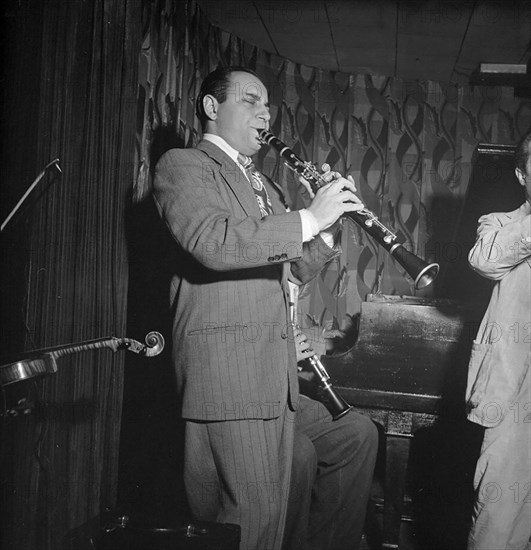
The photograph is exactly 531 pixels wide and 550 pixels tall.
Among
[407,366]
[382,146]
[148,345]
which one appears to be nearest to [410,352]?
[407,366]

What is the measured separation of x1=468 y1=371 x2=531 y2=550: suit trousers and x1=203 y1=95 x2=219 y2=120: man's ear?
1344 mm

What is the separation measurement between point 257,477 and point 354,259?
2457 mm

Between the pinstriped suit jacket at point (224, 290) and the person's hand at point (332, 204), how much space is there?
9 centimetres

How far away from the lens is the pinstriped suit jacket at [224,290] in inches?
61.5

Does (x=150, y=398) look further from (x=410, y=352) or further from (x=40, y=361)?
(x=40, y=361)

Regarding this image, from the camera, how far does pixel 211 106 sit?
196cm

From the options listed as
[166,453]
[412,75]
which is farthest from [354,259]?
[166,453]

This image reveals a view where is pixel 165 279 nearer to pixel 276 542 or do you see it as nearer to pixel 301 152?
pixel 276 542

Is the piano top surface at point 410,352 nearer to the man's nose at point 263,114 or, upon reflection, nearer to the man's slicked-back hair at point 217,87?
the man's nose at point 263,114

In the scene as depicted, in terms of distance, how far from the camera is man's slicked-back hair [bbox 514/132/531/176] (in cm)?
198

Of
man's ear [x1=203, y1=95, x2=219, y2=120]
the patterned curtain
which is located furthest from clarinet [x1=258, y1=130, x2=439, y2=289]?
the patterned curtain

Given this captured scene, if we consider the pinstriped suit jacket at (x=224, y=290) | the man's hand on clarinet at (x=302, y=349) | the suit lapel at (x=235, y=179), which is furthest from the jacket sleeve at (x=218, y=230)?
the man's hand on clarinet at (x=302, y=349)

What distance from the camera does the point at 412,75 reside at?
388 centimetres

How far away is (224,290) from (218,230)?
216 millimetres
